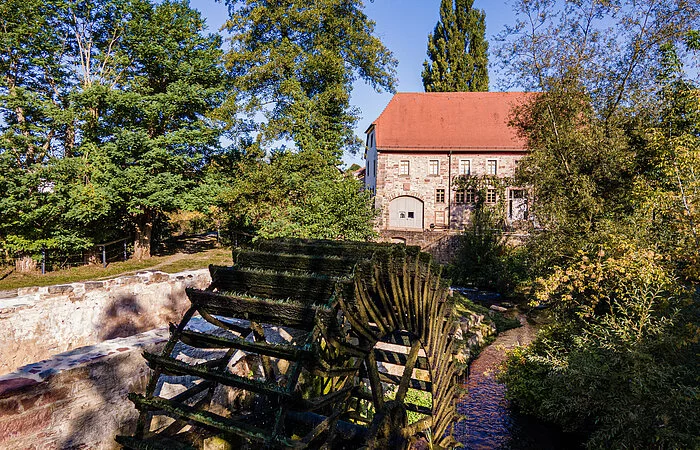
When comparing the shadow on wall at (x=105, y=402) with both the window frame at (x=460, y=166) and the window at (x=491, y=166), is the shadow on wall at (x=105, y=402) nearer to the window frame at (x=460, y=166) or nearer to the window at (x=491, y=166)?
the window frame at (x=460, y=166)

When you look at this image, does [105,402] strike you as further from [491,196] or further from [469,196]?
[491,196]

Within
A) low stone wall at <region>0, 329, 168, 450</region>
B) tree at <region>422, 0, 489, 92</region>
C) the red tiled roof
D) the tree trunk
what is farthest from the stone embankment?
tree at <region>422, 0, 489, 92</region>

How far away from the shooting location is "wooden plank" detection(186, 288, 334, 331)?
3.34 metres

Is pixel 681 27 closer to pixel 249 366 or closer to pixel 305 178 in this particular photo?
pixel 305 178

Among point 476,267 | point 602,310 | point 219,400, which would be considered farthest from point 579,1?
point 219,400

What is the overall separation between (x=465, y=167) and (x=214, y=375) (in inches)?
870

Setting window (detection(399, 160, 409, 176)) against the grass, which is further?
window (detection(399, 160, 409, 176))

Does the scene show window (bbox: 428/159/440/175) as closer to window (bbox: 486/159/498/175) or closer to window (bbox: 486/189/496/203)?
window (bbox: 486/159/498/175)

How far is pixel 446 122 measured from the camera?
24094mm

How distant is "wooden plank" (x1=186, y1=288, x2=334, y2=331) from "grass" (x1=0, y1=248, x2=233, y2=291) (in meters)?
10.0

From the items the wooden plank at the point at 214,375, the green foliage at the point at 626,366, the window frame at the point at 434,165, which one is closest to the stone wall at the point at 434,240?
the window frame at the point at 434,165

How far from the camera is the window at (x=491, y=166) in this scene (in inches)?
906

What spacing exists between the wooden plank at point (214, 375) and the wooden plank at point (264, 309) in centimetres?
57

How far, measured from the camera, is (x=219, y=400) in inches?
153
